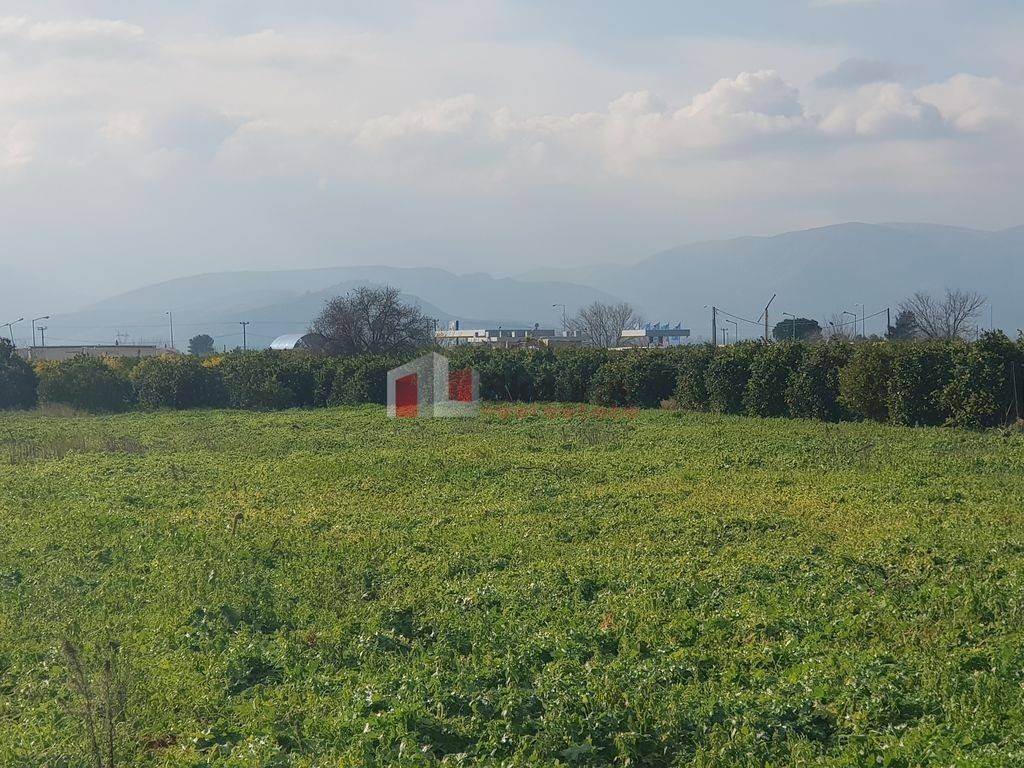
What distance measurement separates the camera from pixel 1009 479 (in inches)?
554

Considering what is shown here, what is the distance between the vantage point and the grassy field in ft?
18.2

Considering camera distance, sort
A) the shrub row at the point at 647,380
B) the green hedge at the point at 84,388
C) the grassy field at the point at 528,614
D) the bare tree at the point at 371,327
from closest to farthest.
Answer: the grassy field at the point at 528,614 → the shrub row at the point at 647,380 → the green hedge at the point at 84,388 → the bare tree at the point at 371,327

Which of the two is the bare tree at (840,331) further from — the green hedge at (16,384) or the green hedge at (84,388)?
the green hedge at (16,384)

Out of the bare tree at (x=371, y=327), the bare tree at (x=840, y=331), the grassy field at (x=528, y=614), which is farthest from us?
the bare tree at (x=371, y=327)

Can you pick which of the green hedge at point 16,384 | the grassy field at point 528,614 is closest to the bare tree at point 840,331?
the grassy field at point 528,614

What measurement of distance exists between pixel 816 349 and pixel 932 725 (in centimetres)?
2086

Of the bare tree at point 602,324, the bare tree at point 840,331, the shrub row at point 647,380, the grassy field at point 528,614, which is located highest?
the bare tree at point 602,324

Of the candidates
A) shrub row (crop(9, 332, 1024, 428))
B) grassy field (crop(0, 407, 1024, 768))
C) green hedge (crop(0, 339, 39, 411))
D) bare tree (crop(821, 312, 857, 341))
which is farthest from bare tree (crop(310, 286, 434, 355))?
grassy field (crop(0, 407, 1024, 768))

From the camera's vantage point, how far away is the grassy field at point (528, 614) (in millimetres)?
5551

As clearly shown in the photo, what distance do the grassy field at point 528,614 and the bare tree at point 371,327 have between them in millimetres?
51867

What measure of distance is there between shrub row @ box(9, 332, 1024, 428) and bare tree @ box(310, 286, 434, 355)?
1050 inches

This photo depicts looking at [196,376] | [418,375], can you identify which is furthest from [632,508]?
[196,376]

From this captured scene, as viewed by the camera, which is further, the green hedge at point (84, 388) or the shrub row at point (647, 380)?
the green hedge at point (84, 388)

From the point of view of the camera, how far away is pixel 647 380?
30.4 metres
